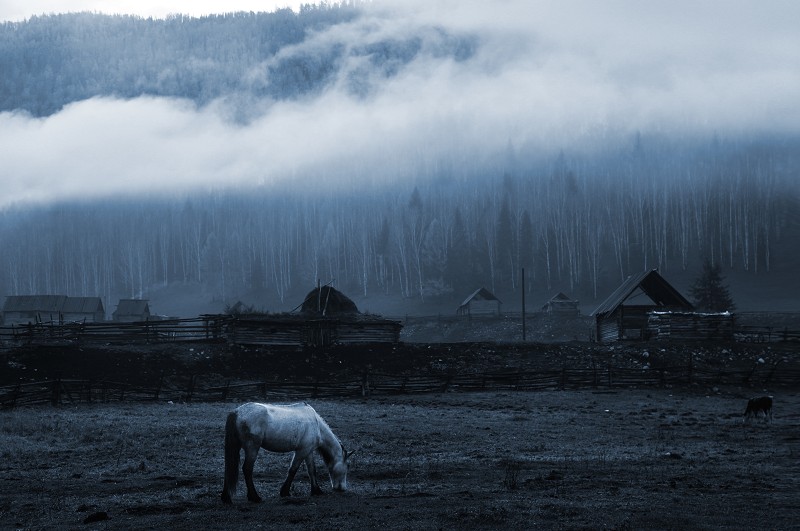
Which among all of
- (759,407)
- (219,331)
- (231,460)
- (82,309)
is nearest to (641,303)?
(219,331)

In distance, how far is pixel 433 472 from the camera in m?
19.6

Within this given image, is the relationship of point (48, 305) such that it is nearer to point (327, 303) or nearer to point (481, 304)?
point (481, 304)

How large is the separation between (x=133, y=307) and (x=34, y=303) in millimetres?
12046

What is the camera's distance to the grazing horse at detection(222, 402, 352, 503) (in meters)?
15.8

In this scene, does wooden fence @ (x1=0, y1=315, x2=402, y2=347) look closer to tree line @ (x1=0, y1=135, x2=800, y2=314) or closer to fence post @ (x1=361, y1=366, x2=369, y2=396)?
fence post @ (x1=361, y1=366, x2=369, y2=396)

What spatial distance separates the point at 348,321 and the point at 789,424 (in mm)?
35135

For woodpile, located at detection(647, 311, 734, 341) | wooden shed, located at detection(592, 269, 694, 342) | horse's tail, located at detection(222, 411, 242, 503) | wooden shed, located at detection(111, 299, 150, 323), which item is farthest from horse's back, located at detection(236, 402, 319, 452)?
wooden shed, located at detection(111, 299, 150, 323)

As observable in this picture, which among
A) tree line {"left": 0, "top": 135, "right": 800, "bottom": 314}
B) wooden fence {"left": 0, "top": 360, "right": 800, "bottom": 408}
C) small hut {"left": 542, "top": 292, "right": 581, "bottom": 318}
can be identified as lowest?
wooden fence {"left": 0, "top": 360, "right": 800, "bottom": 408}

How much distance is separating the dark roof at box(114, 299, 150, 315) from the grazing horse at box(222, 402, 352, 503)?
10767 cm

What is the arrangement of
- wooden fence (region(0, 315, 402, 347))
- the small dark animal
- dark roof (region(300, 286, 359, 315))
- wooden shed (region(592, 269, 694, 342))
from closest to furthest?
the small dark animal
wooden fence (region(0, 315, 402, 347))
wooden shed (region(592, 269, 694, 342))
dark roof (region(300, 286, 359, 315))

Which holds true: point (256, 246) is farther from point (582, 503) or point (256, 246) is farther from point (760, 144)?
point (582, 503)

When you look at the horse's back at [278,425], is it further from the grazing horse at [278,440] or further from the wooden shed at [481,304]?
the wooden shed at [481,304]

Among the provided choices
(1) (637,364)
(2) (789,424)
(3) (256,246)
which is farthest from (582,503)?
(3) (256,246)

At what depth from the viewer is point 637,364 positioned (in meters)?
56.2
